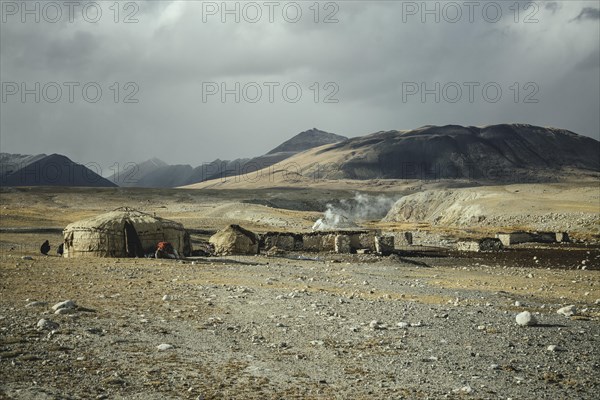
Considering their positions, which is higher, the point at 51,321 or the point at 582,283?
the point at 51,321

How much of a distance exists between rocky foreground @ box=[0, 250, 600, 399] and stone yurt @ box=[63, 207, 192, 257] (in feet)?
25.5

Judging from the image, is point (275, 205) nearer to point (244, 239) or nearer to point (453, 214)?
point (453, 214)

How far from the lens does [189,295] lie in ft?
48.5

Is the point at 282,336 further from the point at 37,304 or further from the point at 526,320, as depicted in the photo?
the point at 37,304

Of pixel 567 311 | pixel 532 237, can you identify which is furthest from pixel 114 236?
pixel 532 237

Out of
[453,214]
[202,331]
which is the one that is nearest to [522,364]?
[202,331]

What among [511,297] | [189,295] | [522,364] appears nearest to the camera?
[522,364]

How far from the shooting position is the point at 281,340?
1039 cm

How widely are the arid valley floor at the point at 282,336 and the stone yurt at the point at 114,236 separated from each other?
438 cm

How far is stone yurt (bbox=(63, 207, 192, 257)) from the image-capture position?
1043 inches

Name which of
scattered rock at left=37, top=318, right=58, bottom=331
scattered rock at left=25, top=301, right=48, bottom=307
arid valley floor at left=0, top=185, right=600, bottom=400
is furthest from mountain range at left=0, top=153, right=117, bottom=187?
scattered rock at left=37, top=318, right=58, bottom=331

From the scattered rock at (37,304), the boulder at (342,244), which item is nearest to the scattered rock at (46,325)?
the scattered rock at (37,304)

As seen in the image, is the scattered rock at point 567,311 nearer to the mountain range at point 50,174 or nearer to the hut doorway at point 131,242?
the hut doorway at point 131,242

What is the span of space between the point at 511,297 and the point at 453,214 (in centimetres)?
5976
